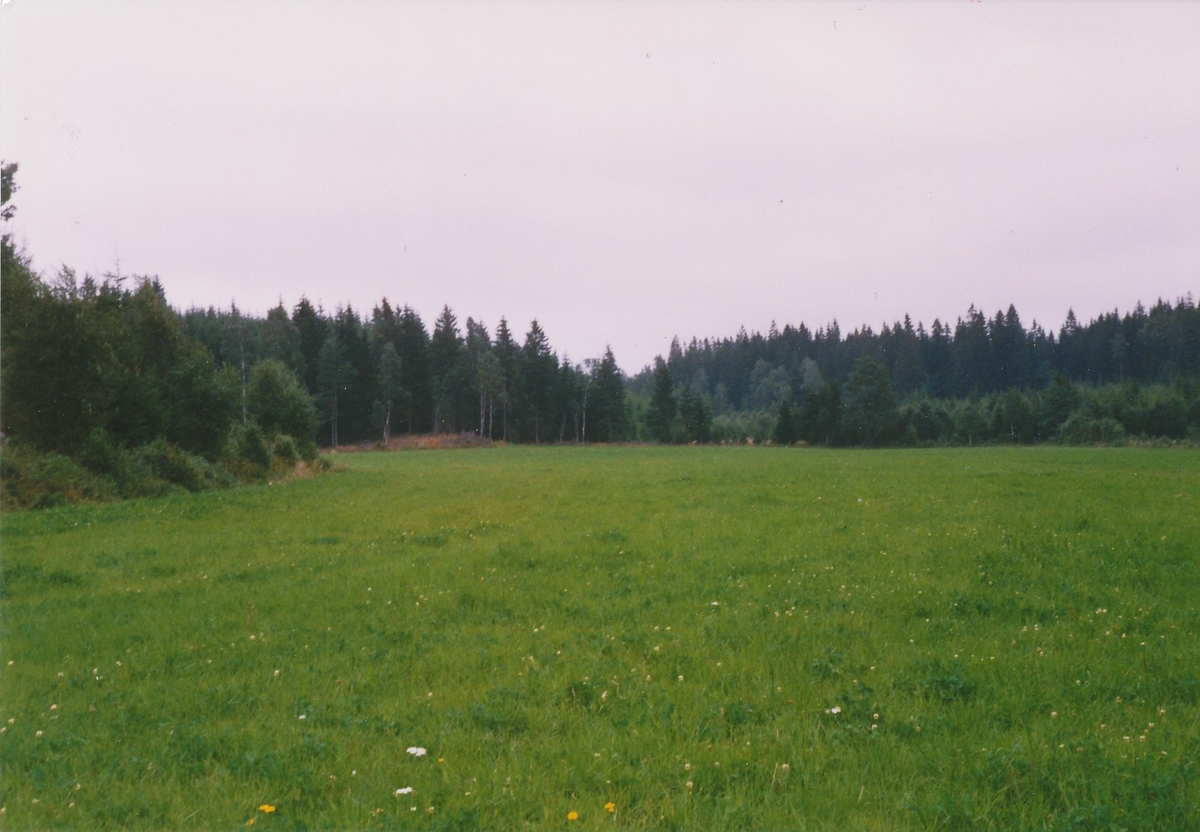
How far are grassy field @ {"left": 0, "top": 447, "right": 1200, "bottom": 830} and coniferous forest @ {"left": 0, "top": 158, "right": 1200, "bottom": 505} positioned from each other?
11.9 meters

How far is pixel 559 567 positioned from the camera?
1087 centimetres

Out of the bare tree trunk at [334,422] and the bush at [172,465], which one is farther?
the bare tree trunk at [334,422]

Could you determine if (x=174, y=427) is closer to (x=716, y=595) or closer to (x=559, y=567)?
(x=559, y=567)

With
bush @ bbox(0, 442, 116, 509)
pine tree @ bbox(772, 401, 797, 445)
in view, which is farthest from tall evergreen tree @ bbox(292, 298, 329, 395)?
bush @ bbox(0, 442, 116, 509)

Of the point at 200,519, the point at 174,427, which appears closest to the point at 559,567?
the point at 200,519

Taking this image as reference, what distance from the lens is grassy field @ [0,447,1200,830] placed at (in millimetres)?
4199

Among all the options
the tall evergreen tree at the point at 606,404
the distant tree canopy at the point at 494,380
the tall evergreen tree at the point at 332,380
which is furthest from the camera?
the tall evergreen tree at the point at 606,404

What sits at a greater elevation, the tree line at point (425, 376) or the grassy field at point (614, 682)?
the tree line at point (425, 376)

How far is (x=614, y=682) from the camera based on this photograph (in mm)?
6020

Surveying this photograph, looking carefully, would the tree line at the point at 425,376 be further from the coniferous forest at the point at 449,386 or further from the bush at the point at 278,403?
the bush at the point at 278,403

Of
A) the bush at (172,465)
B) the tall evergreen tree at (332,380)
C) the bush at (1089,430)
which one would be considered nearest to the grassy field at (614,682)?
the bush at (172,465)

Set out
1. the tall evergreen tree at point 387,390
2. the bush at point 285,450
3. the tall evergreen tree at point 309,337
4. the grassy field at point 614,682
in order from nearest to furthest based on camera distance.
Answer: the grassy field at point 614,682, the bush at point 285,450, the tall evergreen tree at point 309,337, the tall evergreen tree at point 387,390

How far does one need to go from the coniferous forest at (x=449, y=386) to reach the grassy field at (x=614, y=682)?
11.9 meters

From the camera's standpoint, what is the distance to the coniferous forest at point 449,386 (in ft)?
73.4
